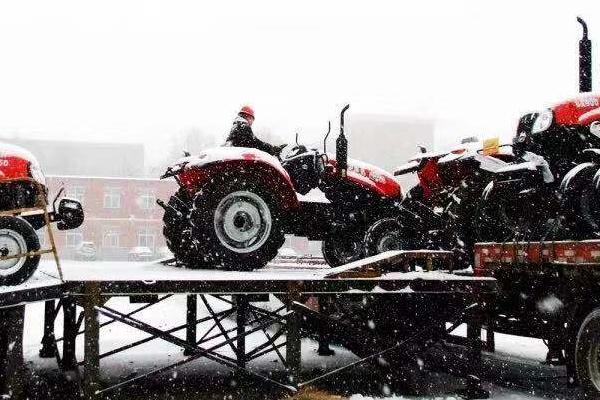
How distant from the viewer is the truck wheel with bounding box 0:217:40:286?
17.7 feet

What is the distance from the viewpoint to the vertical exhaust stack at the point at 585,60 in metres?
6.26

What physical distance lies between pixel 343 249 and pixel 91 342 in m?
3.41

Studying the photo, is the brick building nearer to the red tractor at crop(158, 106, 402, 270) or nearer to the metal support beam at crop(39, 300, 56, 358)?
the metal support beam at crop(39, 300, 56, 358)

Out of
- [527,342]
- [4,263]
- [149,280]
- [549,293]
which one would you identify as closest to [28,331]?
[4,263]

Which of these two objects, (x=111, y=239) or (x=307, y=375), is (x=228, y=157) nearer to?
(x=307, y=375)

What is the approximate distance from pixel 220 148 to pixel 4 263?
2.19 metres

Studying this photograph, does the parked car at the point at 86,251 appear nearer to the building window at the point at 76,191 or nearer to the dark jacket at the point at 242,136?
the building window at the point at 76,191

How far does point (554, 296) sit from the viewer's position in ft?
18.3

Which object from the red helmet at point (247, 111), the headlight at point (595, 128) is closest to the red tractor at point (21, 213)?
the red helmet at point (247, 111)

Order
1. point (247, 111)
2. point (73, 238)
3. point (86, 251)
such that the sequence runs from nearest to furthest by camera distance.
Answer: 1. point (247, 111)
2. point (86, 251)
3. point (73, 238)

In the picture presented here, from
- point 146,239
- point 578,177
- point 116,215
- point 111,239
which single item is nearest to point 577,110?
point 578,177

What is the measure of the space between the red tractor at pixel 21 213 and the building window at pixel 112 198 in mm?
29440

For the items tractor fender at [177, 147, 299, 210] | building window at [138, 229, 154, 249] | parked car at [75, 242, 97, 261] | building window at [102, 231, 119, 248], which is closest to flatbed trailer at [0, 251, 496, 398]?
tractor fender at [177, 147, 299, 210]

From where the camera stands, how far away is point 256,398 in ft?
20.2
